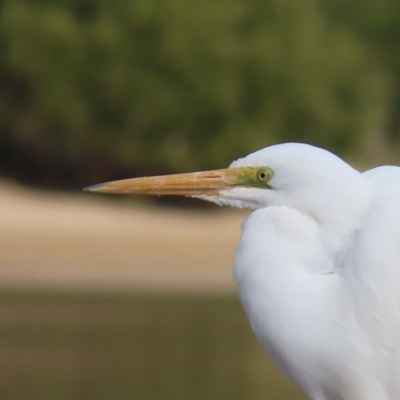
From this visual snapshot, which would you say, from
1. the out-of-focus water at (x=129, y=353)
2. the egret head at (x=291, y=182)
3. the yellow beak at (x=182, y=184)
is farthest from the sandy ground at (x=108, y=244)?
the egret head at (x=291, y=182)

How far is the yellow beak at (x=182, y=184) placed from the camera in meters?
3.33

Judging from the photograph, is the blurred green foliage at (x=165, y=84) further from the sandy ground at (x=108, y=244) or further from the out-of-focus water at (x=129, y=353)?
the out-of-focus water at (x=129, y=353)

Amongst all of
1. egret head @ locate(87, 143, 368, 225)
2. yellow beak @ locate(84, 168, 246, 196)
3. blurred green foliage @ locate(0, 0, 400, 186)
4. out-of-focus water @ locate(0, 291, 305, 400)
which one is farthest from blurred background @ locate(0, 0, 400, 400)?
egret head @ locate(87, 143, 368, 225)

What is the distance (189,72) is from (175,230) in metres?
2.70

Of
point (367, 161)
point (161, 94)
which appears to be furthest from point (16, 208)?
point (367, 161)

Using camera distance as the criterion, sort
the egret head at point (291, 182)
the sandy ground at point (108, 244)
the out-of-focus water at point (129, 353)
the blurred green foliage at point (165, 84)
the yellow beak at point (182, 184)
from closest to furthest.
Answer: the egret head at point (291, 182) < the yellow beak at point (182, 184) < the out-of-focus water at point (129, 353) < the sandy ground at point (108, 244) < the blurred green foliage at point (165, 84)

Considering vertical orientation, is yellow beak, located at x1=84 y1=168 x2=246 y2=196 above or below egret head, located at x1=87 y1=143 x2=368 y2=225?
above

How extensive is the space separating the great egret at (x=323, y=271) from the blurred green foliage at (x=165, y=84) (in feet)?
51.8

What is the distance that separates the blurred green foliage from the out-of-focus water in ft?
17.1

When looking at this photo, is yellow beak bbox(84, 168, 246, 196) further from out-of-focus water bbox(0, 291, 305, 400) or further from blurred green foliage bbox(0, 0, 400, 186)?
blurred green foliage bbox(0, 0, 400, 186)

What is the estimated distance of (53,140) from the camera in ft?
67.5

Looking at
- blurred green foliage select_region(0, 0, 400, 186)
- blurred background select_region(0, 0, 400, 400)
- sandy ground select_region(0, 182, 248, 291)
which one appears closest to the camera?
sandy ground select_region(0, 182, 248, 291)

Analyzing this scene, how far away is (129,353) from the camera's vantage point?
35.5 ft

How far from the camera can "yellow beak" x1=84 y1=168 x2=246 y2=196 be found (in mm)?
3330
